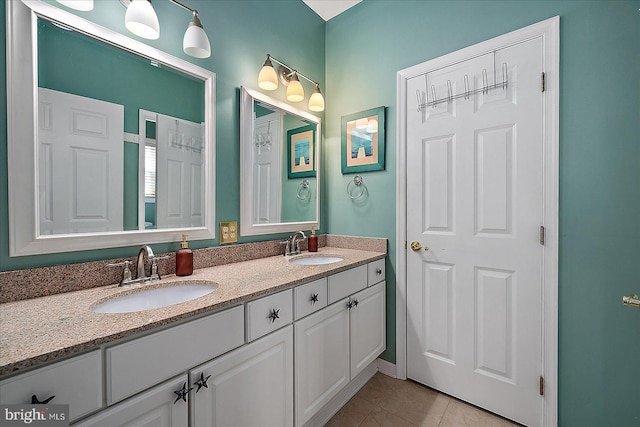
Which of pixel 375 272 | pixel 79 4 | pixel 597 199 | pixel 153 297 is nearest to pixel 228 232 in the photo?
pixel 153 297

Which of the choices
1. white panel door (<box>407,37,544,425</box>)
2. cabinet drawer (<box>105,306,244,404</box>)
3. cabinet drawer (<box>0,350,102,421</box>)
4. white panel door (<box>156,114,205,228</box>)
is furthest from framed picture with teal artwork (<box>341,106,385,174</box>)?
cabinet drawer (<box>0,350,102,421</box>)

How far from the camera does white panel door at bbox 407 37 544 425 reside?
153 cm

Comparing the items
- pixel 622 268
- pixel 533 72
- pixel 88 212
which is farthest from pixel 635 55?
pixel 88 212

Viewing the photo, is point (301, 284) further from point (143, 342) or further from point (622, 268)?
point (622, 268)

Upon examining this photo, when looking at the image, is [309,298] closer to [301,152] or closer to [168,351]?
[168,351]

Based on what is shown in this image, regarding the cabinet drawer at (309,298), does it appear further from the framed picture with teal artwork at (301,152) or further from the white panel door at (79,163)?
the framed picture with teal artwork at (301,152)

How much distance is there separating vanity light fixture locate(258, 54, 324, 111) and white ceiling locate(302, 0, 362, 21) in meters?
0.58

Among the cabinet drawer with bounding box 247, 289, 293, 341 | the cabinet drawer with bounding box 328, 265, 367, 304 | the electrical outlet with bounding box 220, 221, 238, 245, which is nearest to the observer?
the cabinet drawer with bounding box 247, 289, 293, 341

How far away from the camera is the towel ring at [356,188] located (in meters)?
2.22

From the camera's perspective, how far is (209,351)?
0.99 metres

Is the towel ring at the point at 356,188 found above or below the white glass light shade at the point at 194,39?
below

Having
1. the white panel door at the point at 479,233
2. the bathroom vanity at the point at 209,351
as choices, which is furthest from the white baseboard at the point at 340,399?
the white panel door at the point at 479,233

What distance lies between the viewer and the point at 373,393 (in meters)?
1.87

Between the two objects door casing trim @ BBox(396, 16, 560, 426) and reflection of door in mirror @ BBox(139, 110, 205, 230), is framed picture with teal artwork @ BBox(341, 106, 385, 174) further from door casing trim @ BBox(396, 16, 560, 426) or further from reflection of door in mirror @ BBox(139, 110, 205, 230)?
reflection of door in mirror @ BBox(139, 110, 205, 230)
